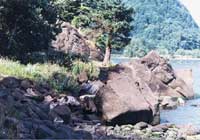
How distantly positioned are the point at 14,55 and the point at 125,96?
6.71 m

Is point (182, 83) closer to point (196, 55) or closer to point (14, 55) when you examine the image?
point (14, 55)

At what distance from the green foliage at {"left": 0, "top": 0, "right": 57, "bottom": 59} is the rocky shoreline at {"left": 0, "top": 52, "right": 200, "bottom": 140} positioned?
12.0 feet

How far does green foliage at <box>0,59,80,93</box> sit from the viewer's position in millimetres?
19703

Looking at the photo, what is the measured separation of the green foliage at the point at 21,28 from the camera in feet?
78.7

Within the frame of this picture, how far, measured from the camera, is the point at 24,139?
977cm

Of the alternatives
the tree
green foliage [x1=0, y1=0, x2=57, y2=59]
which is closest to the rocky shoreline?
green foliage [x1=0, y1=0, x2=57, y2=59]

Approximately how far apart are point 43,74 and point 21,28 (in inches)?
161

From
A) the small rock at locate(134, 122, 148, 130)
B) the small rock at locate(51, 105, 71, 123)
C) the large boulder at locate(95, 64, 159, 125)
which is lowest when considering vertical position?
the small rock at locate(134, 122, 148, 130)

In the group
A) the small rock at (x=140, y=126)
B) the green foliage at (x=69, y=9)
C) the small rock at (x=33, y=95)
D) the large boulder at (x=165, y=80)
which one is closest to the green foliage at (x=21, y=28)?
the small rock at (x=33, y=95)

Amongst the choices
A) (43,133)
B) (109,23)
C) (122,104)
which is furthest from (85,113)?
(109,23)

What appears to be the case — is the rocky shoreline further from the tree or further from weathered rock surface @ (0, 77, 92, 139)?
the tree

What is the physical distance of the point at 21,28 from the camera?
24.7 meters

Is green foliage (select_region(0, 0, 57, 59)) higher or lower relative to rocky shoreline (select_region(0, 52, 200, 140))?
→ higher

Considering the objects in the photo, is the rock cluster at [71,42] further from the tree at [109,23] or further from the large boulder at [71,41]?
the tree at [109,23]
